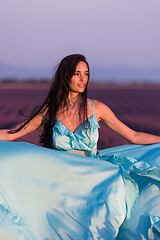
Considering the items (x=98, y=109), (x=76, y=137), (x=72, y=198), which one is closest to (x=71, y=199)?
(x=72, y=198)

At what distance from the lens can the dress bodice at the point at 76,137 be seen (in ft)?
12.0

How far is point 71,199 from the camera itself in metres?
3.04

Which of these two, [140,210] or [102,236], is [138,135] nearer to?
[140,210]

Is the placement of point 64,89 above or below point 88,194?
above

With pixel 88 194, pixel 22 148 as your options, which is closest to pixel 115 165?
pixel 88 194

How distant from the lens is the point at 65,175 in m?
3.11

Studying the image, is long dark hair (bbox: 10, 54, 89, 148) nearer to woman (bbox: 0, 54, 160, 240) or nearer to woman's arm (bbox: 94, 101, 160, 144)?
woman's arm (bbox: 94, 101, 160, 144)

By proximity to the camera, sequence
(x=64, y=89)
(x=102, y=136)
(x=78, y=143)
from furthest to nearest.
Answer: (x=102, y=136)
(x=64, y=89)
(x=78, y=143)

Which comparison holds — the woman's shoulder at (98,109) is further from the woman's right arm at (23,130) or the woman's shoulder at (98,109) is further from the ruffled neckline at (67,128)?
the woman's right arm at (23,130)

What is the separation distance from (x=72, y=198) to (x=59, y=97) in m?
1.23

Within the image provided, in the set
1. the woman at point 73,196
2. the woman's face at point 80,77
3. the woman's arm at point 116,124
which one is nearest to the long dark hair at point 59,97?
the woman's face at point 80,77

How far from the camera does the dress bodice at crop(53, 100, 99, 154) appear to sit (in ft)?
12.0

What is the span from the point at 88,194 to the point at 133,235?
496 millimetres

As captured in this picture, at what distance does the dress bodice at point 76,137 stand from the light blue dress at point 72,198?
40cm
